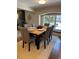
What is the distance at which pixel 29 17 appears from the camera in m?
9.33

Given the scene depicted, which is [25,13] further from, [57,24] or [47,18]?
[57,24]

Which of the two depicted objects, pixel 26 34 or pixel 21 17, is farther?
pixel 21 17

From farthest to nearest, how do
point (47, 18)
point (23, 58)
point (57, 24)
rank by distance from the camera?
point (47, 18), point (57, 24), point (23, 58)

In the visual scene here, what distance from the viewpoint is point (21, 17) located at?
8.61m
